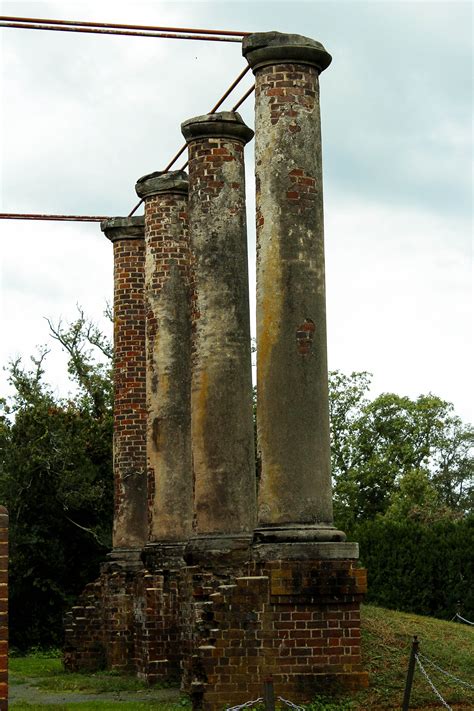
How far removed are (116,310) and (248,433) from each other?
6.27 meters

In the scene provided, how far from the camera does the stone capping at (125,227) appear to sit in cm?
2295

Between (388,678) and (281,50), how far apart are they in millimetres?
6567

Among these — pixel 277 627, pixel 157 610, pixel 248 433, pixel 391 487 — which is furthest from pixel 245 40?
pixel 391 487

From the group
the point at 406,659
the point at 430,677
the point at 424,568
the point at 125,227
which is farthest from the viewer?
the point at 424,568

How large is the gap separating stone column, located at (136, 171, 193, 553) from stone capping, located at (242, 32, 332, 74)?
19.7 ft

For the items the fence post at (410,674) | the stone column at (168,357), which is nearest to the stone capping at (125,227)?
the stone column at (168,357)

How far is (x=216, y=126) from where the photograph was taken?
1780cm

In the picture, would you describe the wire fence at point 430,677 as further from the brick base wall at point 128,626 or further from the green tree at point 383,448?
the green tree at point 383,448

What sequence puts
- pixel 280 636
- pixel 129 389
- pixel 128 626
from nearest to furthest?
pixel 280 636, pixel 128 626, pixel 129 389

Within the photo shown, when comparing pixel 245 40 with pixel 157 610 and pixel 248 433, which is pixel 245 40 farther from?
pixel 157 610

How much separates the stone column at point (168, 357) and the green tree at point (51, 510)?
1027 cm

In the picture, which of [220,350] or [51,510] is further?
[51,510]

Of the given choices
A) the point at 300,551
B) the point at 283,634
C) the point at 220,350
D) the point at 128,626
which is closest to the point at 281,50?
the point at 220,350

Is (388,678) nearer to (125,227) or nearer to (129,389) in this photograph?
(129,389)
